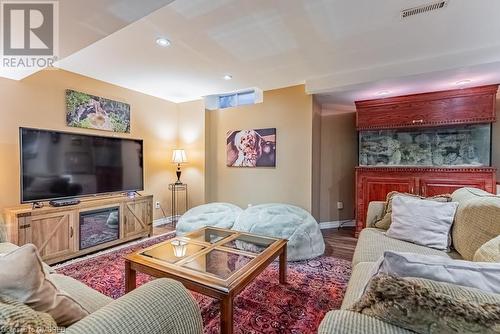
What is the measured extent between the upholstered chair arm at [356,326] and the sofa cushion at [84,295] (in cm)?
108

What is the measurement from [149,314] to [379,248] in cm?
171

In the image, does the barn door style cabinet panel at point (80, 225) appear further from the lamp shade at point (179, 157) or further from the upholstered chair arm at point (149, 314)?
the upholstered chair arm at point (149, 314)

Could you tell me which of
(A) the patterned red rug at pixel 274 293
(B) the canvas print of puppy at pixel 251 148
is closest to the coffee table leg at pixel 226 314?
(A) the patterned red rug at pixel 274 293

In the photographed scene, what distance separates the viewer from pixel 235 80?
360 centimetres

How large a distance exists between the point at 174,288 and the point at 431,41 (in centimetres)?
312

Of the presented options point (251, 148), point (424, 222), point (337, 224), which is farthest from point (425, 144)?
point (251, 148)

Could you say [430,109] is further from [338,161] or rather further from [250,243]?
[250,243]

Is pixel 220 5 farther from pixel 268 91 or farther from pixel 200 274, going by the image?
pixel 268 91

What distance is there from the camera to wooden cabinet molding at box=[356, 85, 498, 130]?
10.3 feet

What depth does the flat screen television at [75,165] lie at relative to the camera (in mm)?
2607

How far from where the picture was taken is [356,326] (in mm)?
711

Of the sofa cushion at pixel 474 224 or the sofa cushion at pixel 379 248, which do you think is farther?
the sofa cushion at pixel 379 248

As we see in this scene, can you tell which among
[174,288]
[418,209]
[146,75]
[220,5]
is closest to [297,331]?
[174,288]

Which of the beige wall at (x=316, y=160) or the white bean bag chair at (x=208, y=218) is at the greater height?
the beige wall at (x=316, y=160)
